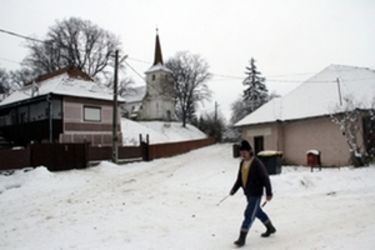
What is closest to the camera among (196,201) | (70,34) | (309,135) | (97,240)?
(97,240)

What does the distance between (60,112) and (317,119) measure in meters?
17.2

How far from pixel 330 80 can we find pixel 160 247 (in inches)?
775

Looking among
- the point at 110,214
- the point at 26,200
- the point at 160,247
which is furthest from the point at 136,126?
the point at 160,247

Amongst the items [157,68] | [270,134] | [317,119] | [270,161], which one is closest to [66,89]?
[270,134]

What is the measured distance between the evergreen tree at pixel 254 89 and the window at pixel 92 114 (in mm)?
32066

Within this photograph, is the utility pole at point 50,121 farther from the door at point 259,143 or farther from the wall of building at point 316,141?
the wall of building at point 316,141

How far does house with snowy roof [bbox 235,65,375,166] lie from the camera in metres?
19.8

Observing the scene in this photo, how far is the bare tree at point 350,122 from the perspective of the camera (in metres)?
18.3

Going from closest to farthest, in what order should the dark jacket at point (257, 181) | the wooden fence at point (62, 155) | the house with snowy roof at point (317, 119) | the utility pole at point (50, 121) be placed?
the dark jacket at point (257, 181), the wooden fence at point (62, 155), the house with snowy roof at point (317, 119), the utility pole at point (50, 121)

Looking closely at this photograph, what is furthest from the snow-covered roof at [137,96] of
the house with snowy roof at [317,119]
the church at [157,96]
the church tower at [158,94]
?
the house with snowy roof at [317,119]

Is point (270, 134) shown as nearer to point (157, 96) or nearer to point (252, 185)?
point (252, 185)

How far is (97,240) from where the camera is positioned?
7.22 m

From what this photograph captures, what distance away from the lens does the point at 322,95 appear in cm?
2236

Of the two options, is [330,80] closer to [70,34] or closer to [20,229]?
[20,229]
